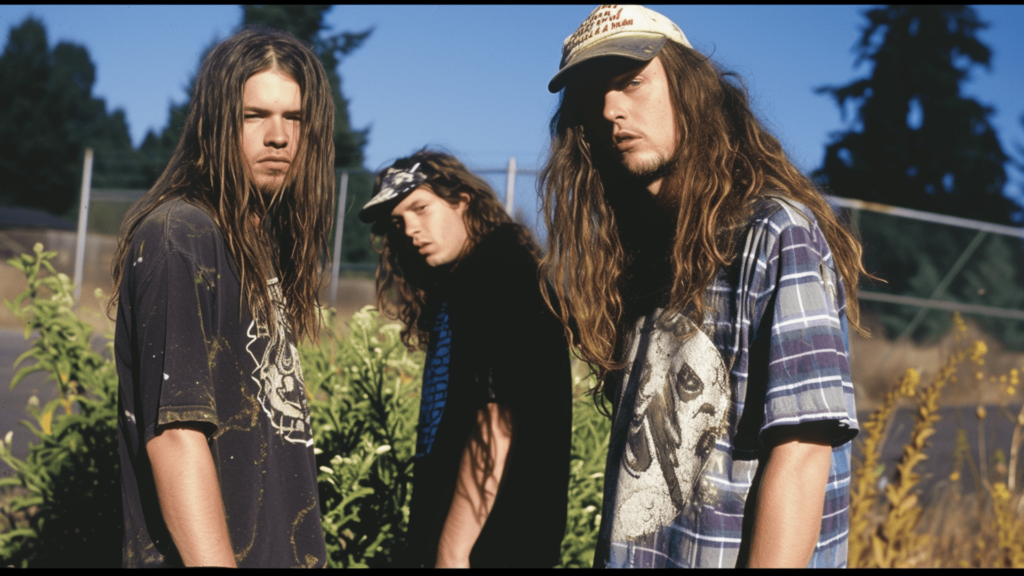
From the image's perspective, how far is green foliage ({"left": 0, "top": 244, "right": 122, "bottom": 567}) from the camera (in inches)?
101

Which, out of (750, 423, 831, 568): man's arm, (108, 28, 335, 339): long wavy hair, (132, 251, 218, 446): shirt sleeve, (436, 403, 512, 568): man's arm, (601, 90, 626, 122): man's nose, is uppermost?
(601, 90, 626, 122): man's nose

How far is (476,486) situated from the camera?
187 cm

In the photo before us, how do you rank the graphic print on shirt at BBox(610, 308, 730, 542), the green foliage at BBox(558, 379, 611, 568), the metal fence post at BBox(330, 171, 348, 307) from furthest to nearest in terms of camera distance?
the metal fence post at BBox(330, 171, 348, 307) < the green foliage at BBox(558, 379, 611, 568) < the graphic print on shirt at BBox(610, 308, 730, 542)

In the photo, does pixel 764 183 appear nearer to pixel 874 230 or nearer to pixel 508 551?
pixel 508 551

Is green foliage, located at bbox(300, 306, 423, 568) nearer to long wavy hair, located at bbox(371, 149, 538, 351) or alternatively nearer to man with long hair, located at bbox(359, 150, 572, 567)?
long wavy hair, located at bbox(371, 149, 538, 351)

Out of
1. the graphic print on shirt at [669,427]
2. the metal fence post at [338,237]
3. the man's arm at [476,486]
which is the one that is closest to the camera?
the graphic print on shirt at [669,427]

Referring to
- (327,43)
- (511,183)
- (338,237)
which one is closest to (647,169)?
(511,183)

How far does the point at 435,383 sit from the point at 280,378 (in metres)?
0.71

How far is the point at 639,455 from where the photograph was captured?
1.38 metres

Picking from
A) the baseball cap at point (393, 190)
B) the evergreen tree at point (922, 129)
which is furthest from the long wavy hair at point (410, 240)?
the evergreen tree at point (922, 129)

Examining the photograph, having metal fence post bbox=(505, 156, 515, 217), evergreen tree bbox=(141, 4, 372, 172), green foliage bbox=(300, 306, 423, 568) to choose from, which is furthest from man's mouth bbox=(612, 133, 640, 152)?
evergreen tree bbox=(141, 4, 372, 172)

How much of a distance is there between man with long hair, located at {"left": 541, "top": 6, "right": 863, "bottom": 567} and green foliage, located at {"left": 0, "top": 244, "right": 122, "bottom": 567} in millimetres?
1887

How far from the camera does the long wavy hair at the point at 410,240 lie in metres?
2.34

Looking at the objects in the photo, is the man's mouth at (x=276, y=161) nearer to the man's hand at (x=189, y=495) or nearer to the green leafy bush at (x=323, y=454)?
the man's hand at (x=189, y=495)
